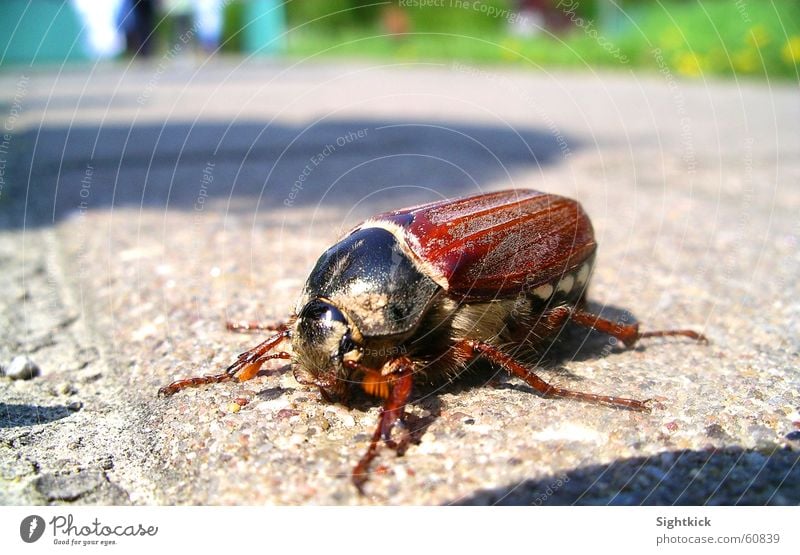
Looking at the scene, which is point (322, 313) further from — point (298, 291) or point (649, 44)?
point (649, 44)

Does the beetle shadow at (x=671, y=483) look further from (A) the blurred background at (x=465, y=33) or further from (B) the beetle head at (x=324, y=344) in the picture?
(A) the blurred background at (x=465, y=33)

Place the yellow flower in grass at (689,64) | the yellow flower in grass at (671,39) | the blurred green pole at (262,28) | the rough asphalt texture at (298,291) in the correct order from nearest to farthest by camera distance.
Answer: the rough asphalt texture at (298,291) → the yellow flower in grass at (689,64) → the yellow flower in grass at (671,39) → the blurred green pole at (262,28)

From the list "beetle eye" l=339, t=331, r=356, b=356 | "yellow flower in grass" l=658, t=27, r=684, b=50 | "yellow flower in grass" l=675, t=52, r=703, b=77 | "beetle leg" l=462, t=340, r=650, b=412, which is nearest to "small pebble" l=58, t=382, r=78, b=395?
"beetle eye" l=339, t=331, r=356, b=356

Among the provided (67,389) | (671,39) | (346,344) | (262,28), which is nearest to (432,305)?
(346,344)

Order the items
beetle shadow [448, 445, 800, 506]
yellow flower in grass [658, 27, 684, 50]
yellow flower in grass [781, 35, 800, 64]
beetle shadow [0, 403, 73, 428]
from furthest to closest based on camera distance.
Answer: yellow flower in grass [658, 27, 684, 50]
yellow flower in grass [781, 35, 800, 64]
beetle shadow [0, 403, 73, 428]
beetle shadow [448, 445, 800, 506]

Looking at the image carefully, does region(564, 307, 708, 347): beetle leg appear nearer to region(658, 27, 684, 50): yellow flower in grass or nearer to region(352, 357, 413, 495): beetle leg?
region(352, 357, 413, 495): beetle leg

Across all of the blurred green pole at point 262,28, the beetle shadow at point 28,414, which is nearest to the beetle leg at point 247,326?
the beetle shadow at point 28,414
